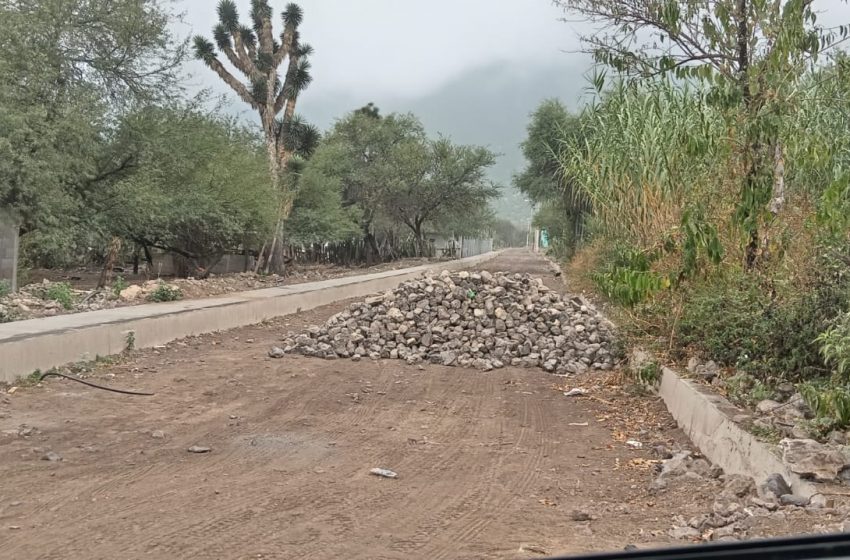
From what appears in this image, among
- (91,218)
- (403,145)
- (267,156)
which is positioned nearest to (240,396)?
(91,218)

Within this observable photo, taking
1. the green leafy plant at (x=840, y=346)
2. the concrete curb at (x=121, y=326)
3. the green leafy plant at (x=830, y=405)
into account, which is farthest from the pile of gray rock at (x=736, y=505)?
the concrete curb at (x=121, y=326)

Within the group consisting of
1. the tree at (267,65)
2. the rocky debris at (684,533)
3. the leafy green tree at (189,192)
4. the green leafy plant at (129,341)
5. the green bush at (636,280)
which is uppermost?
the tree at (267,65)

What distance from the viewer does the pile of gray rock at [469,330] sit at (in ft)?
35.7

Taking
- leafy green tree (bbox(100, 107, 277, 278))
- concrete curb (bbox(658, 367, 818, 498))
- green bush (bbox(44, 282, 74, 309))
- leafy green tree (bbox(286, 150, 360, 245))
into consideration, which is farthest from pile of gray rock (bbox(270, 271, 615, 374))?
leafy green tree (bbox(286, 150, 360, 245))

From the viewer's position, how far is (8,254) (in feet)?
49.1

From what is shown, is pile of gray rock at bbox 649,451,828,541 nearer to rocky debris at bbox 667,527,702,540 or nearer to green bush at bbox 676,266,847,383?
rocky debris at bbox 667,527,702,540

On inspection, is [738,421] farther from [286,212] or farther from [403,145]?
[403,145]

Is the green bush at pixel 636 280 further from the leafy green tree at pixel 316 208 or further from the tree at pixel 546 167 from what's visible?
the leafy green tree at pixel 316 208

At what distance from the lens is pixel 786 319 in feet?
21.4

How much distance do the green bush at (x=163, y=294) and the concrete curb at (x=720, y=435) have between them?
1072 cm

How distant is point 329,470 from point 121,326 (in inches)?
246

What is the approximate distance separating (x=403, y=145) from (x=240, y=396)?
32.4 m

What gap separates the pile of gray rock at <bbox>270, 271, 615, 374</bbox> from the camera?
10.9m

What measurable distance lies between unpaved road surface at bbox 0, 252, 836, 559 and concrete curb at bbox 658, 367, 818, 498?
257 mm
